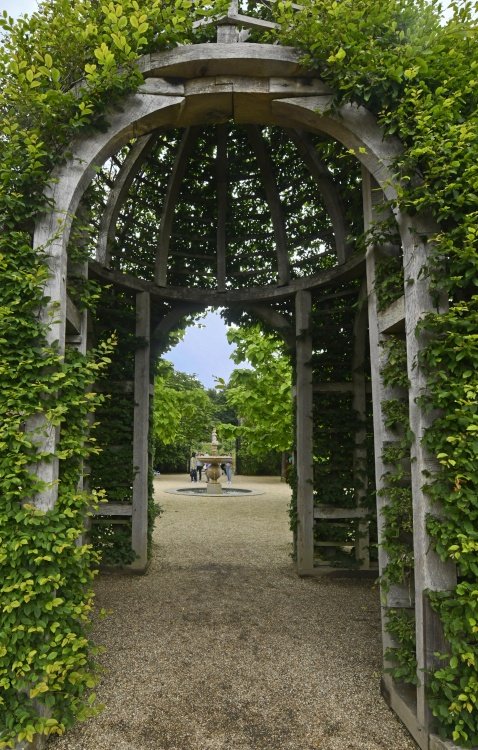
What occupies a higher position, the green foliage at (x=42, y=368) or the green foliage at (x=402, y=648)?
the green foliage at (x=42, y=368)

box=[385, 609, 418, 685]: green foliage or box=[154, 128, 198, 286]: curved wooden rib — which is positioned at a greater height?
box=[154, 128, 198, 286]: curved wooden rib

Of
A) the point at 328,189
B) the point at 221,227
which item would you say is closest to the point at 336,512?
the point at 328,189

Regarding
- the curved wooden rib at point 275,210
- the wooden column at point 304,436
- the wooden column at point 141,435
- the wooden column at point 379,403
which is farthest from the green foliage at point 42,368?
the wooden column at point 304,436

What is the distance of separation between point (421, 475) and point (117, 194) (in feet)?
16.3

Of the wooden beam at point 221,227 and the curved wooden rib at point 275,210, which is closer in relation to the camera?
the curved wooden rib at point 275,210

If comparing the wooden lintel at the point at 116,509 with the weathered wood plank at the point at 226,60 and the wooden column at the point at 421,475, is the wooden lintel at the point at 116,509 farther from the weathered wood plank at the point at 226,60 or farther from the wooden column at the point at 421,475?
the weathered wood plank at the point at 226,60

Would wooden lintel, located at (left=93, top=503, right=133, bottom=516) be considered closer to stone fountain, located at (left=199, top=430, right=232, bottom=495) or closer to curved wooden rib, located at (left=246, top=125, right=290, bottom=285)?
curved wooden rib, located at (left=246, top=125, right=290, bottom=285)

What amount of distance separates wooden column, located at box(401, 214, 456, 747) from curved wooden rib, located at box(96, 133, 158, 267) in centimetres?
400

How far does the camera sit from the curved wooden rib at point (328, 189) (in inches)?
225

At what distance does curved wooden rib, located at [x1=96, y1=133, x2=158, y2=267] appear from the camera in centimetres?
570

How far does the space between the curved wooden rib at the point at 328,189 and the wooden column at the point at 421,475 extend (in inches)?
115

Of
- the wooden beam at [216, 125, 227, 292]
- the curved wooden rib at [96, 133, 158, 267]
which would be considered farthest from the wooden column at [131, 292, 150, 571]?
the wooden beam at [216, 125, 227, 292]

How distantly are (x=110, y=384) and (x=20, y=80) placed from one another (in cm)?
390

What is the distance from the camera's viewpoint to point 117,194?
575cm
